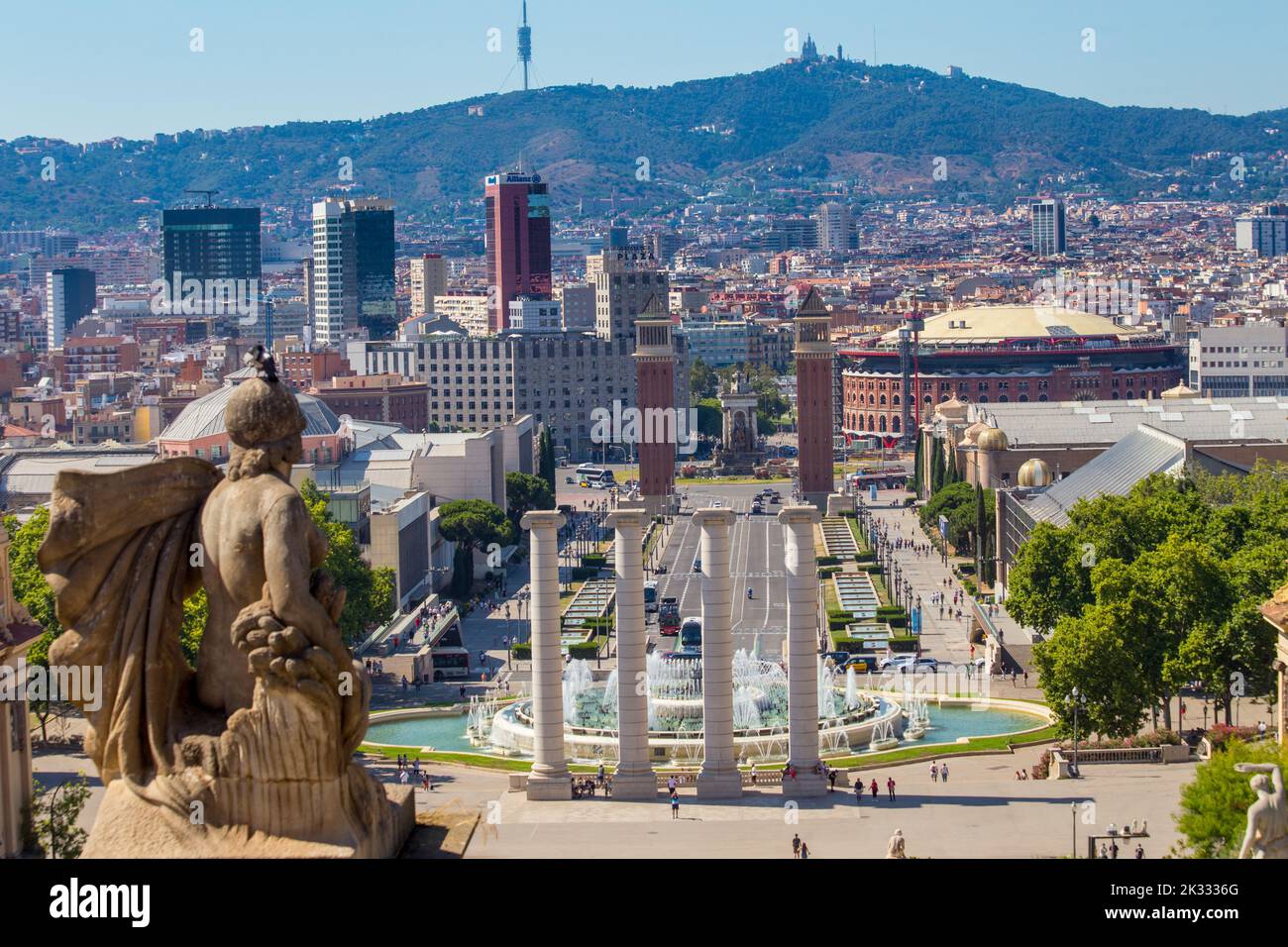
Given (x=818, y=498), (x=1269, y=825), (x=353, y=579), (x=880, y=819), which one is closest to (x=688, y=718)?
(x=880, y=819)

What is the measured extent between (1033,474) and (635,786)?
4573cm

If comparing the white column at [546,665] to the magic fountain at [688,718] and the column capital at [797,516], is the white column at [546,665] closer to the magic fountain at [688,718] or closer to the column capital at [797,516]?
the column capital at [797,516]

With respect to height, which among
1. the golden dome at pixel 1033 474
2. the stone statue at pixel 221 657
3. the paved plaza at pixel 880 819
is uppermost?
the stone statue at pixel 221 657

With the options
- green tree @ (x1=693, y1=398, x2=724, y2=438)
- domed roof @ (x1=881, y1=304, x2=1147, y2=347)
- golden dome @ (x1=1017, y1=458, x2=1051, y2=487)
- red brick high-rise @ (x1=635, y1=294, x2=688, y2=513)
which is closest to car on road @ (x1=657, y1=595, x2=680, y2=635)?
golden dome @ (x1=1017, y1=458, x2=1051, y2=487)

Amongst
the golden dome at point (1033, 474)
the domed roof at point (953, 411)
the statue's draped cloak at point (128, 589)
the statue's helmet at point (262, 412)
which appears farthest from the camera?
the domed roof at point (953, 411)

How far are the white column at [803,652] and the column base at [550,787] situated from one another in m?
4.17

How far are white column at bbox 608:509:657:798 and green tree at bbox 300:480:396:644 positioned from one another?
19.3 meters

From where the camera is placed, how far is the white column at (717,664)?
146ft

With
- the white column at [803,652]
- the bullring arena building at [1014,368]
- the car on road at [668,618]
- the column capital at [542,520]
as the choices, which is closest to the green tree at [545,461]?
the car on road at [668,618]

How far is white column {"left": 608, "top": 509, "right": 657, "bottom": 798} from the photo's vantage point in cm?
4494

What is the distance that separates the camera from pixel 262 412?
13641 millimetres

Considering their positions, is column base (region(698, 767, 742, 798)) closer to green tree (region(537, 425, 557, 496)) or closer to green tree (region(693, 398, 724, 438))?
green tree (region(537, 425, 557, 496))

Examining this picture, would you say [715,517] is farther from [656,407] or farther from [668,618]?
[656,407]
